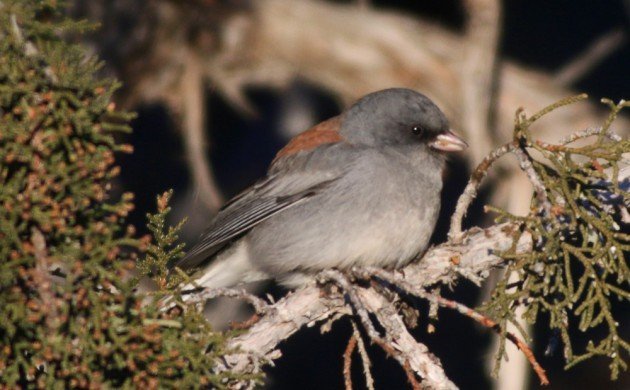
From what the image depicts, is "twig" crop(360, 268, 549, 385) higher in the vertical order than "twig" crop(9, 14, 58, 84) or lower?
lower

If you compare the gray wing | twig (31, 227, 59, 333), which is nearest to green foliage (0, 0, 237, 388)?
twig (31, 227, 59, 333)

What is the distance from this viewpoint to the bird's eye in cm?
341

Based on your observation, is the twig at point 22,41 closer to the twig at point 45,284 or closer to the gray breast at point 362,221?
the twig at point 45,284

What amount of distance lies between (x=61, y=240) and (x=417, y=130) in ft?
6.31

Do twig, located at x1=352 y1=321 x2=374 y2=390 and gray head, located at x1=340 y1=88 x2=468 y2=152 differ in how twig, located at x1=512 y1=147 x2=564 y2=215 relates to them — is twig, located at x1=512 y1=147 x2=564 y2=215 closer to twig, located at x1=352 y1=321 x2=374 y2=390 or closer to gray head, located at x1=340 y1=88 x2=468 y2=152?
twig, located at x1=352 y1=321 x2=374 y2=390

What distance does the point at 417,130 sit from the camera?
11.2 feet

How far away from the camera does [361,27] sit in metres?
5.16

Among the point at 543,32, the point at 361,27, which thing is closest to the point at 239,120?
the point at 361,27

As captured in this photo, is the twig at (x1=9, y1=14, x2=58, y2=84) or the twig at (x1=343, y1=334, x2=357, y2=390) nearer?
the twig at (x1=9, y1=14, x2=58, y2=84)

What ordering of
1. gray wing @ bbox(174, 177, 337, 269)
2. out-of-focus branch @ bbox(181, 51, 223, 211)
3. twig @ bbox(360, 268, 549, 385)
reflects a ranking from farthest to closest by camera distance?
out-of-focus branch @ bbox(181, 51, 223, 211) → gray wing @ bbox(174, 177, 337, 269) → twig @ bbox(360, 268, 549, 385)

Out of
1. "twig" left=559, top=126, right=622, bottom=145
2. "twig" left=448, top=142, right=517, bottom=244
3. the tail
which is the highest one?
the tail

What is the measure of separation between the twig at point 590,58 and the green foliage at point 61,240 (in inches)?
A: 154

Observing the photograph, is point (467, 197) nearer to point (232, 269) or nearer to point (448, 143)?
point (448, 143)

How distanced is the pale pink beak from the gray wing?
46 centimetres
